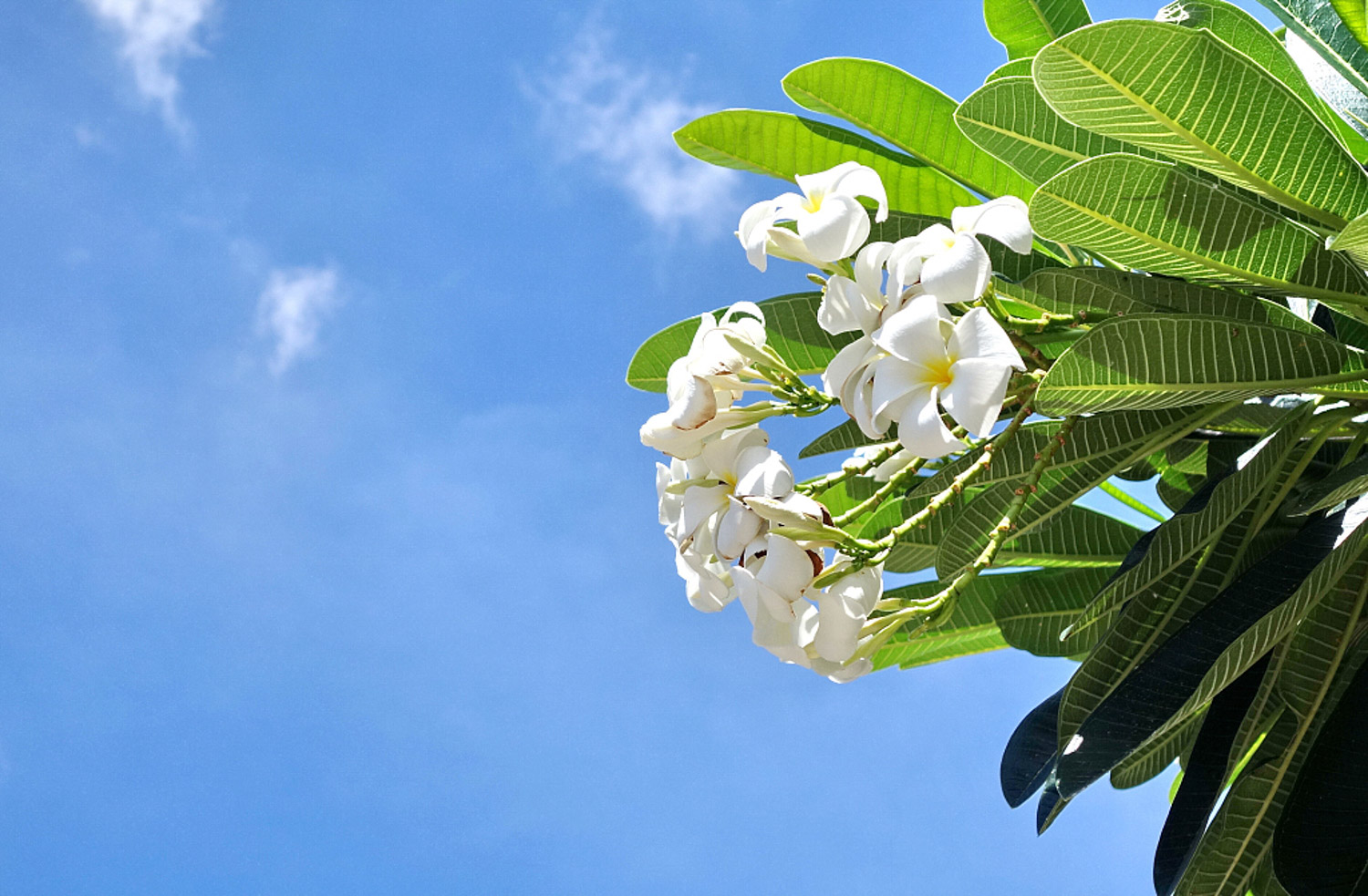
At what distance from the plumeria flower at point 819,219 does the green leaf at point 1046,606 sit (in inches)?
34.3

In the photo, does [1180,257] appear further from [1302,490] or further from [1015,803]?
[1015,803]

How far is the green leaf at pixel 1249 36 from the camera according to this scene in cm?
123

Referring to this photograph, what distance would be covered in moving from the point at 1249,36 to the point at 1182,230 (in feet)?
1.35

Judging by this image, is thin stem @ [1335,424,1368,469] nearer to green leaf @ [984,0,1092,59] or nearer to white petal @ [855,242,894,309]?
green leaf @ [984,0,1092,59]

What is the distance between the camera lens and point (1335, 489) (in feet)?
3.77

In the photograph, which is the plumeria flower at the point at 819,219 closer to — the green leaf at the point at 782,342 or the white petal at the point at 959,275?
the white petal at the point at 959,275

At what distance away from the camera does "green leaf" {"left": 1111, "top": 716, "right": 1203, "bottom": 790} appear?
1.48m

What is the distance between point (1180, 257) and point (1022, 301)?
0.27 metres

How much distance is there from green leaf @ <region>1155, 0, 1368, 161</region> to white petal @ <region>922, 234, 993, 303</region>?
64 centimetres

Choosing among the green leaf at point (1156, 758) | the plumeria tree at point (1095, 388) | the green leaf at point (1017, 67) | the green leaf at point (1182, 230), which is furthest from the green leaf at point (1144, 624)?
the green leaf at point (1017, 67)

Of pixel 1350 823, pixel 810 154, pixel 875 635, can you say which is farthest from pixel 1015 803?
pixel 810 154

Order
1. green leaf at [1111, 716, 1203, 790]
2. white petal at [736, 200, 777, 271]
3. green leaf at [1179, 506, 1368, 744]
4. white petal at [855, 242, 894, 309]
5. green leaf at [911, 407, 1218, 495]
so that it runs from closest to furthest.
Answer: white petal at [855, 242, 894, 309] < white petal at [736, 200, 777, 271] < green leaf at [1179, 506, 1368, 744] < green leaf at [911, 407, 1218, 495] < green leaf at [1111, 716, 1203, 790]

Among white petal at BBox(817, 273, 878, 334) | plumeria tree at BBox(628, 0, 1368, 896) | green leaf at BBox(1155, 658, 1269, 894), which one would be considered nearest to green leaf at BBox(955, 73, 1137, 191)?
plumeria tree at BBox(628, 0, 1368, 896)

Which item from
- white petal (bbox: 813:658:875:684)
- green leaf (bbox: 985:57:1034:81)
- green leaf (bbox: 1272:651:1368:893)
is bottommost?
green leaf (bbox: 1272:651:1368:893)
